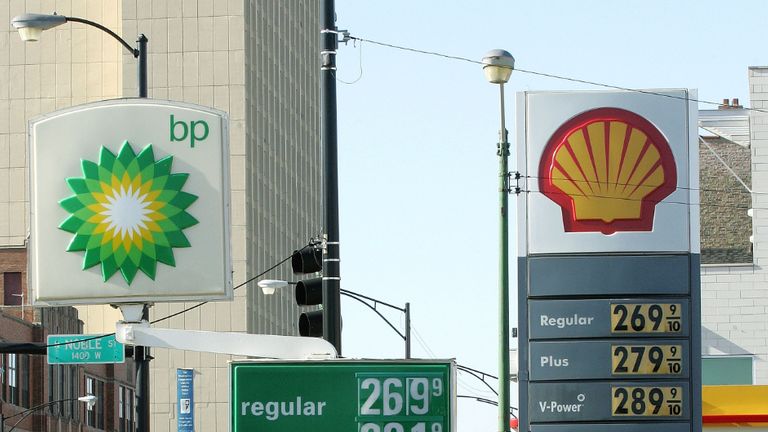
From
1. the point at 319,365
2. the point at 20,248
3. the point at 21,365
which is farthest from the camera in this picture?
the point at 20,248

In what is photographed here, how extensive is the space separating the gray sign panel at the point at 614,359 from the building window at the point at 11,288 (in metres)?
78.3

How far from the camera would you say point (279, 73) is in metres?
130

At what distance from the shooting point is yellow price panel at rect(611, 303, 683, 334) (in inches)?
890

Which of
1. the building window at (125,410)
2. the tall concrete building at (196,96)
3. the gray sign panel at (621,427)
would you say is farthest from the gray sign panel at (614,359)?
the tall concrete building at (196,96)

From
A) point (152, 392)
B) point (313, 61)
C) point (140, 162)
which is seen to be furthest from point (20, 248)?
point (140, 162)

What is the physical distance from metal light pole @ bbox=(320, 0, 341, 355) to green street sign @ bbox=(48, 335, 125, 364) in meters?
17.3

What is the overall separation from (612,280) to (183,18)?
99.1 m

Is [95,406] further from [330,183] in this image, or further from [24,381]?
[330,183]

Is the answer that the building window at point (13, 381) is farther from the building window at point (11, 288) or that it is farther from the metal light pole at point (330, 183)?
the metal light pole at point (330, 183)

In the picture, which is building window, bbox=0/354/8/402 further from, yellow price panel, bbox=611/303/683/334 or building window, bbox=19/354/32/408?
yellow price panel, bbox=611/303/683/334

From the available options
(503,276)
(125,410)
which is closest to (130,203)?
(503,276)

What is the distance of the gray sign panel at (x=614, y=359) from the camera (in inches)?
886

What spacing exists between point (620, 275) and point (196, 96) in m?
98.0

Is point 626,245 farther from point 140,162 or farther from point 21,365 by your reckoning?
point 21,365
